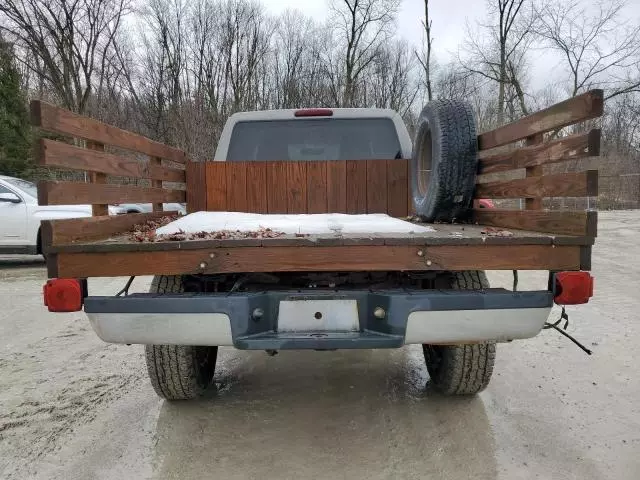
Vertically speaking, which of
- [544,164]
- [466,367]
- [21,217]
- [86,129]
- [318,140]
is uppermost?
[318,140]

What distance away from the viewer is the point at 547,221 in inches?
93.4

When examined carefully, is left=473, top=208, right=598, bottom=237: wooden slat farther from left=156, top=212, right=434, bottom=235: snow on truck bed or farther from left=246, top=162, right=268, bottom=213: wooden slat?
left=246, top=162, right=268, bottom=213: wooden slat

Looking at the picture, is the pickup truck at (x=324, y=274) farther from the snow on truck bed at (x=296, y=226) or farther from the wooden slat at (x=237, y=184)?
the wooden slat at (x=237, y=184)

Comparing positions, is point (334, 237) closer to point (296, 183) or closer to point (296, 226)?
point (296, 226)

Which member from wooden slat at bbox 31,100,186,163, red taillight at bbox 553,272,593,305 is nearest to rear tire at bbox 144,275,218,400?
wooden slat at bbox 31,100,186,163

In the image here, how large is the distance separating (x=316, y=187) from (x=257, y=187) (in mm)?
457

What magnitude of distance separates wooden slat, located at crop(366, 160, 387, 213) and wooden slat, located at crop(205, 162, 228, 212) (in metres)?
1.13

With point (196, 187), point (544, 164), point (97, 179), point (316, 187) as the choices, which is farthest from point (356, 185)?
point (97, 179)

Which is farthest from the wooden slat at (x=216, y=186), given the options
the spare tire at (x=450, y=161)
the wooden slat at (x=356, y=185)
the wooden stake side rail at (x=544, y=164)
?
the wooden stake side rail at (x=544, y=164)

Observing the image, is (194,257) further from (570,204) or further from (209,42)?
(209,42)

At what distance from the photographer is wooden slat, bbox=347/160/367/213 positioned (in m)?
3.72

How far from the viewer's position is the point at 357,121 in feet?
13.9

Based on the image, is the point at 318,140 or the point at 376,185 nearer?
the point at 376,185

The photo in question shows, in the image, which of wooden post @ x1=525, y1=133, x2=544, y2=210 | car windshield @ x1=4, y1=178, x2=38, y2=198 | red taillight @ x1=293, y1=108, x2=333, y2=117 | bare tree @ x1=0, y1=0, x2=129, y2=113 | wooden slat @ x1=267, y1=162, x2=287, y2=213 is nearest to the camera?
wooden post @ x1=525, y1=133, x2=544, y2=210
